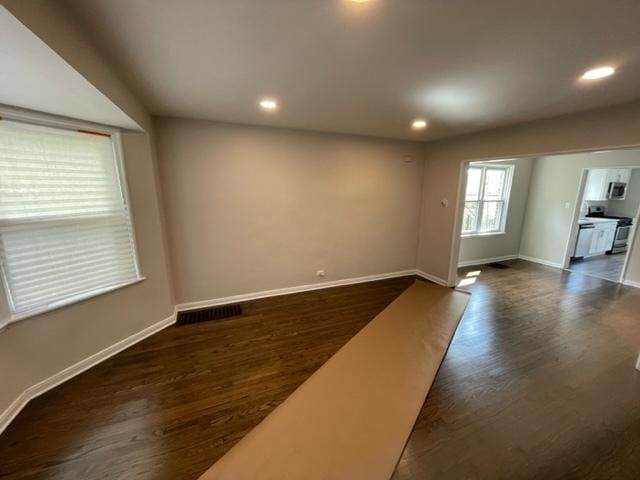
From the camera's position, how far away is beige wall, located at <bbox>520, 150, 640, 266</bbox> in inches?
193

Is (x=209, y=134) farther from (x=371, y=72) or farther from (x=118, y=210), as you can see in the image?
(x=371, y=72)

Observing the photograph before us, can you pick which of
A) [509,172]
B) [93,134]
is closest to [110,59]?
[93,134]

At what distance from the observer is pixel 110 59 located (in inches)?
63.4

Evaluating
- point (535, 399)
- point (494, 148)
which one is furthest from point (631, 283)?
point (535, 399)

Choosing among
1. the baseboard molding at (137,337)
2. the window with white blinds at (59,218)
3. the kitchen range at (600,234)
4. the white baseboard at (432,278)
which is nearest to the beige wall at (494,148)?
the white baseboard at (432,278)

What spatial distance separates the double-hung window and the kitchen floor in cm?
156

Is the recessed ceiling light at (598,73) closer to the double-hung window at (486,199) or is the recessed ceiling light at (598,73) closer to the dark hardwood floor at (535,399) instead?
the dark hardwood floor at (535,399)

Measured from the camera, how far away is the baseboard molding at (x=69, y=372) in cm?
177

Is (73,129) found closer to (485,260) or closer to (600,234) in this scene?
(485,260)

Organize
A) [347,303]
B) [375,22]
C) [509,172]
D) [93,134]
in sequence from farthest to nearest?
[509,172] → [347,303] → [93,134] → [375,22]

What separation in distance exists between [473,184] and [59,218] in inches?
244

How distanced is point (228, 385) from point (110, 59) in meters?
2.49

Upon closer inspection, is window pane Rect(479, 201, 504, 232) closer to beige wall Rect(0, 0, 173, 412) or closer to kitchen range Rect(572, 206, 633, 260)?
kitchen range Rect(572, 206, 633, 260)

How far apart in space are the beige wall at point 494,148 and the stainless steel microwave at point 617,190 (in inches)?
Result: 94.7
